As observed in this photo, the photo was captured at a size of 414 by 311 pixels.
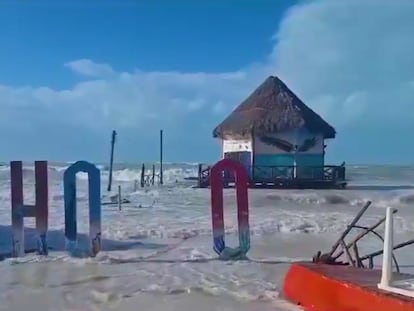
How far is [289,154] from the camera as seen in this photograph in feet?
109

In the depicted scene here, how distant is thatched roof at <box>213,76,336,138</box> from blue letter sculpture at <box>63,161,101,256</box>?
24381 millimetres

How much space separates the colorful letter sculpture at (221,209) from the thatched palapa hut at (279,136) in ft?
Result: 78.9

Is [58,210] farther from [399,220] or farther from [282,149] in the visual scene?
[282,149]

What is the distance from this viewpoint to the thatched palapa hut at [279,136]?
33031 millimetres

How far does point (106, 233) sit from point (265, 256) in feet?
14.1

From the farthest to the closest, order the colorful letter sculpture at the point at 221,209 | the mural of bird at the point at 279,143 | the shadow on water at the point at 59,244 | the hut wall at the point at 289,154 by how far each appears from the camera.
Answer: the mural of bird at the point at 279,143 < the hut wall at the point at 289,154 < the shadow on water at the point at 59,244 < the colorful letter sculpture at the point at 221,209

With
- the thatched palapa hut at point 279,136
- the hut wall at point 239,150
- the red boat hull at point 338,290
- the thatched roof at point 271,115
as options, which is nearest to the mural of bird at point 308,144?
the thatched palapa hut at point 279,136

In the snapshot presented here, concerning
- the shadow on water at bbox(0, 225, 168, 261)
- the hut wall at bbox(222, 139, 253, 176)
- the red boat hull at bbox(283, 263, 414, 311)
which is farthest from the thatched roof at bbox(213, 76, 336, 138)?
the red boat hull at bbox(283, 263, 414, 311)

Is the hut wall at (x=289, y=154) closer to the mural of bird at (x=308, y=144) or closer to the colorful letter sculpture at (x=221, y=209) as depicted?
the mural of bird at (x=308, y=144)

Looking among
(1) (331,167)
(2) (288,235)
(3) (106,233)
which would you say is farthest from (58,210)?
(1) (331,167)

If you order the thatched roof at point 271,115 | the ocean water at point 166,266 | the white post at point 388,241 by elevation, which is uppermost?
the thatched roof at point 271,115

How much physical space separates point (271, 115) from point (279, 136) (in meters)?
1.39

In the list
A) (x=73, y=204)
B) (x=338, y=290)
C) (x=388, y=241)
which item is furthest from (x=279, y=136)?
(x=388, y=241)

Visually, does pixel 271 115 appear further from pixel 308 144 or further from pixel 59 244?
pixel 59 244
